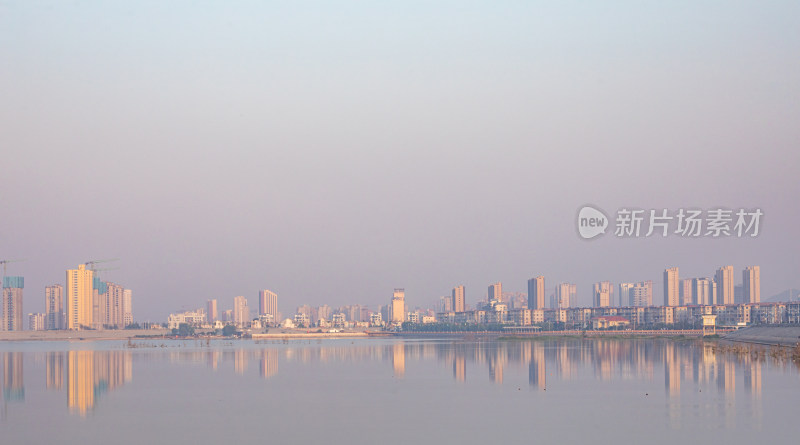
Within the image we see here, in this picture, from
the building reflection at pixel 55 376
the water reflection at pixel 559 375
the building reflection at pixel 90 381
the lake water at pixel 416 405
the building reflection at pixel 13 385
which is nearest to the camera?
the lake water at pixel 416 405

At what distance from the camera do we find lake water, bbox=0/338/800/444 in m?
24.4

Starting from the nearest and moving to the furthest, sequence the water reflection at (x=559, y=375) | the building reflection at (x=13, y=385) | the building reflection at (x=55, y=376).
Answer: the water reflection at (x=559, y=375) < the building reflection at (x=13, y=385) < the building reflection at (x=55, y=376)

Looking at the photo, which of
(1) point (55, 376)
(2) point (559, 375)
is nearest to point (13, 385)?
(1) point (55, 376)

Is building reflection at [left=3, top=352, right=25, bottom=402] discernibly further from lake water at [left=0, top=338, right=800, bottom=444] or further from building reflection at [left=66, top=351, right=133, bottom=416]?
building reflection at [left=66, top=351, right=133, bottom=416]

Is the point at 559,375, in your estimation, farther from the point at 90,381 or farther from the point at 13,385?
the point at 13,385

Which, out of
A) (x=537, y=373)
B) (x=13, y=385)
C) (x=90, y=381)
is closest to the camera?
(x=13, y=385)

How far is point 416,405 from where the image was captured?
32.2m

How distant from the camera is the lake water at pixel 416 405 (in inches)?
962

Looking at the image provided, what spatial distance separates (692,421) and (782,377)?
1791cm

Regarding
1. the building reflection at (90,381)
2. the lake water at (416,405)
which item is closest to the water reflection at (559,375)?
the building reflection at (90,381)

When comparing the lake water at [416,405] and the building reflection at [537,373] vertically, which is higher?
the lake water at [416,405]

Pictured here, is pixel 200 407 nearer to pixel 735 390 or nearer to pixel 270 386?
pixel 270 386

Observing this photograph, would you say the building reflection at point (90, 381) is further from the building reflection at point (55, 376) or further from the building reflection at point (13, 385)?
the building reflection at point (13, 385)

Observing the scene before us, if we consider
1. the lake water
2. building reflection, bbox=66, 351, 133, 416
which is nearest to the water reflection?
building reflection, bbox=66, 351, 133, 416
